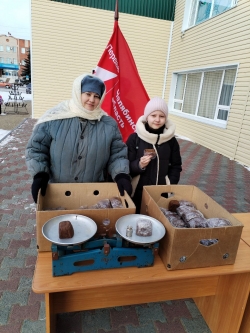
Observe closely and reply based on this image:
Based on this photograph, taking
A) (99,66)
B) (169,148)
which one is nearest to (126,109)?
(99,66)

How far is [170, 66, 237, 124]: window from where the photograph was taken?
7.94 meters

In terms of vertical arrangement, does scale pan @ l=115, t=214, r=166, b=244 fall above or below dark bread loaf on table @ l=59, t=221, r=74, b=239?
below

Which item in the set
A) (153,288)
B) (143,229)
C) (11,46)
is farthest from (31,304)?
(11,46)

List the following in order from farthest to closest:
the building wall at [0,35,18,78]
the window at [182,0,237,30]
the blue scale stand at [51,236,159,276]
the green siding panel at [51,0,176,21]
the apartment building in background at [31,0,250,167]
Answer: the building wall at [0,35,18,78]
the green siding panel at [51,0,176,21]
the window at [182,0,237,30]
the apartment building in background at [31,0,250,167]
the blue scale stand at [51,236,159,276]

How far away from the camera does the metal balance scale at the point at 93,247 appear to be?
1.27m

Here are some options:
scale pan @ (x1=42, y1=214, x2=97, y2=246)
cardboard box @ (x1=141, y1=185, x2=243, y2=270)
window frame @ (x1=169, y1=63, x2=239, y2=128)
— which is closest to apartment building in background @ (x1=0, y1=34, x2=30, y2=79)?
window frame @ (x1=169, y1=63, x2=239, y2=128)

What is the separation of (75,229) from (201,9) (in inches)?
413

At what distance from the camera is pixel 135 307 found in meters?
2.30

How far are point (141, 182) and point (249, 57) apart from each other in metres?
6.26

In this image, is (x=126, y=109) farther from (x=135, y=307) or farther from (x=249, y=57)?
(x=249, y=57)

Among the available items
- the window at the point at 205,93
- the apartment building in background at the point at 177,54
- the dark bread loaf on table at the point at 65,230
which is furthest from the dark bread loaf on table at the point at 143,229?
the window at the point at 205,93

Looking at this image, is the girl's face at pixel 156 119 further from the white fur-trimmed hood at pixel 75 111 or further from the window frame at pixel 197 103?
the window frame at pixel 197 103

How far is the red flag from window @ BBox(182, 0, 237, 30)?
6.40m

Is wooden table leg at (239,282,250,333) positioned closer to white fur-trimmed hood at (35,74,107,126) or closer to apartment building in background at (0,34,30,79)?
white fur-trimmed hood at (35,74,107,126)
